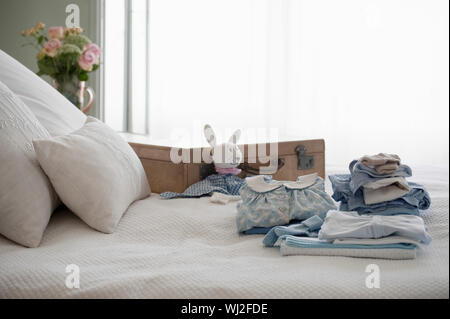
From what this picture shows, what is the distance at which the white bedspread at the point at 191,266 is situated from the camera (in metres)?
0.84

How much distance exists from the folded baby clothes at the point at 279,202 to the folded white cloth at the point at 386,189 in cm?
9

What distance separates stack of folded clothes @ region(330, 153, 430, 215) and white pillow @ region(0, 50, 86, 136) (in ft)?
2.65

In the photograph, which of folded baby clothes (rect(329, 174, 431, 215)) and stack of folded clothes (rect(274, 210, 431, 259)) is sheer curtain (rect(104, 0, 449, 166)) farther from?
stack of folded clothes (rect(274, 210, 431, 259))

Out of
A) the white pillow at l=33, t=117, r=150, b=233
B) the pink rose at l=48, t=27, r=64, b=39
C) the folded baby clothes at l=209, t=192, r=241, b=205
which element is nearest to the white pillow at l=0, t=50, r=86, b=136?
the white pillow at l=33, t=117, r=150, b=233

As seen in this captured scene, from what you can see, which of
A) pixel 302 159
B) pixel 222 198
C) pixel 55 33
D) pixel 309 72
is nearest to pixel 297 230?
pixel 222 198

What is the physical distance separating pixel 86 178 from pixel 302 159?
0.87m

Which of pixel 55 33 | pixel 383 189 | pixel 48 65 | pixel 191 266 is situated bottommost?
pixel 191 266

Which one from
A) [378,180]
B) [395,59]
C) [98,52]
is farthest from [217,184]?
[395,59]

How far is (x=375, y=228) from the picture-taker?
3.24 ft

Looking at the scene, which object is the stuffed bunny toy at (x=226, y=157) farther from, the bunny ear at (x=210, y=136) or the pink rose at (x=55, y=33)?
the pink rose at (x=55, y=33)

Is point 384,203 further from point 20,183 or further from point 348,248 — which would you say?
point 20,183

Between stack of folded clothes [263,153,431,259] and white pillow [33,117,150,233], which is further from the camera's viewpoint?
white pillow [33,117,150,233]

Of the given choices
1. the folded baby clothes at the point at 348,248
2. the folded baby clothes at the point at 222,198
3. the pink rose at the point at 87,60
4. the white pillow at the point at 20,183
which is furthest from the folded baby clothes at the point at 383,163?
the pink rose at the point at 87,60

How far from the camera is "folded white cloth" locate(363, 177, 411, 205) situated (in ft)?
3.84
